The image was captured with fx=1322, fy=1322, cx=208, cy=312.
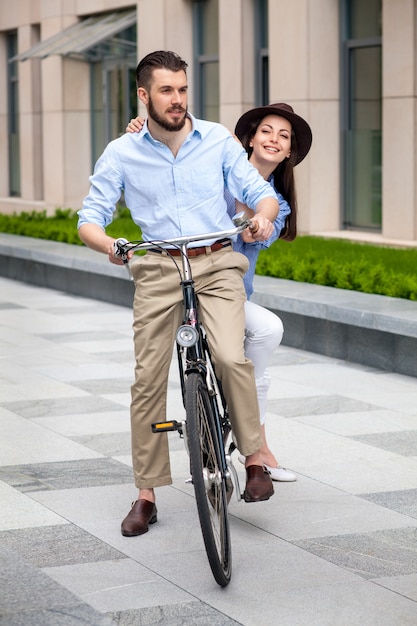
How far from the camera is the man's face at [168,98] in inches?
200

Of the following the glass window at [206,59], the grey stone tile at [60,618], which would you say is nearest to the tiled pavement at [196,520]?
the grey stone tile at [60,618]

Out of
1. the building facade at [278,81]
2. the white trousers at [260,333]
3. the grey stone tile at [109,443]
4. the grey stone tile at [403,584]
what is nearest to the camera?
the grey stone tile at [403,584]

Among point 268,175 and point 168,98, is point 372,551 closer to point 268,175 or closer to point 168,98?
point 268,175

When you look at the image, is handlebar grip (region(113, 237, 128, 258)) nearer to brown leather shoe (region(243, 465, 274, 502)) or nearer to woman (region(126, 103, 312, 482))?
woman (region(126, 103, 312, 482))

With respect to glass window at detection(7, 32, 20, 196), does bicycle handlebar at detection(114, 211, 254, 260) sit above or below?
below

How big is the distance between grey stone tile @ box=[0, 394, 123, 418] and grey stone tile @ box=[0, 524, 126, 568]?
2450mm

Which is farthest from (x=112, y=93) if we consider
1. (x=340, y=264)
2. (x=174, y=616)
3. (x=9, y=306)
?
(x=174, y=616)

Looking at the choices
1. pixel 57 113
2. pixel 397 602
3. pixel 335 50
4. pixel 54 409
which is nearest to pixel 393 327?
pixel 54 409

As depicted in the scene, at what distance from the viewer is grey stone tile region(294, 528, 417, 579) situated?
189 inches

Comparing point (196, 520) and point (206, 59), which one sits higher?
point (206, 59)

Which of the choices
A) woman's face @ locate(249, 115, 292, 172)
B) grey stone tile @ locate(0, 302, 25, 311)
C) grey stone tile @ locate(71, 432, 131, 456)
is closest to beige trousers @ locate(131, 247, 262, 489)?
woman's face @ locate(249, 115, 292, 172)

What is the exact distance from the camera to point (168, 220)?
522cm

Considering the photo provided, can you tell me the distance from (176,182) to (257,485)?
1.29m

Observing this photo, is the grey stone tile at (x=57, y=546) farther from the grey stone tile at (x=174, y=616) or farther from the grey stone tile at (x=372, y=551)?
the grey stone tile at (x=372, y=551)
